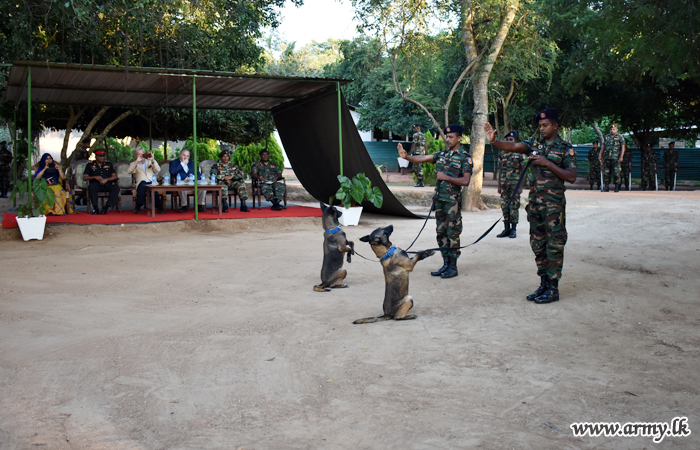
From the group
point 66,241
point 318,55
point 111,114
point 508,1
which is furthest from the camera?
point 318,55

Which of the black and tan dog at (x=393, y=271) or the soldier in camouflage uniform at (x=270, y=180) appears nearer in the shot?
the black and tan dog at (x=393, y=271)

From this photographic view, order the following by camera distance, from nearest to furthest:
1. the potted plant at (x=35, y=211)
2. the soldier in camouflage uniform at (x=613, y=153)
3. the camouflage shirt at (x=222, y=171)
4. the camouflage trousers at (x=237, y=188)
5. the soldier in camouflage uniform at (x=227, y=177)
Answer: the potted plant at (x=35, y=211) < the camouflage trousers at (x=237, y=188) < the soldier in camouflage uniform at (x=227, y=177) < the camouflage shirt at (x=222, y=171) < the soldier in camouflage uniform at (x=613, y=153)

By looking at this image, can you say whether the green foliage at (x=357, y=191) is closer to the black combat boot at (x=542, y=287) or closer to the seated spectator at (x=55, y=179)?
the seated spectator at (x=55, y=179)

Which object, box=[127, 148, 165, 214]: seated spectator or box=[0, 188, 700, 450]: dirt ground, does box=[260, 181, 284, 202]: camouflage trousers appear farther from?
box=[0, 188, 700, 450]: dirt ground

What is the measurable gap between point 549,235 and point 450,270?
4.77 feet

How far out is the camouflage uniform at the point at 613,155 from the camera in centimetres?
1588

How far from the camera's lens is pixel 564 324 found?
461 centimetres

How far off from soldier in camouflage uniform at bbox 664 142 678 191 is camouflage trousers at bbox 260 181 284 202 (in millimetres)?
11915

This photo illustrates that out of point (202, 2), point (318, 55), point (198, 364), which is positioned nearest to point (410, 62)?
point (202, 2)

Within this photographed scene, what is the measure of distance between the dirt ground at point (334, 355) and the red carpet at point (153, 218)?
230 centimetres

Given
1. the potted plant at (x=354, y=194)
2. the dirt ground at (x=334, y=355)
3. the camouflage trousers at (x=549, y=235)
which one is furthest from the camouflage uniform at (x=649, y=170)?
the camouflage trousers at (x=549, y=235)

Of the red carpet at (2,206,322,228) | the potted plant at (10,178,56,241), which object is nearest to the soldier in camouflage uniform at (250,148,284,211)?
the red carpet at (2,206,322,228)

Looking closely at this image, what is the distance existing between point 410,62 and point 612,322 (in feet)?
31.4

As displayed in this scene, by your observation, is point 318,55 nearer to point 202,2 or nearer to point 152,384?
point 202,2
